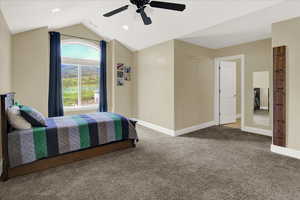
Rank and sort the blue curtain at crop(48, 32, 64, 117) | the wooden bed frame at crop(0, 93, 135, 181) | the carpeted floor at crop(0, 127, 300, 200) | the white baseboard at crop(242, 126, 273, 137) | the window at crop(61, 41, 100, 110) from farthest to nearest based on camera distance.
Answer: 1. the window at crop(61, 41, 100, 110)
2. the blue curtain at crop(48, 32, 64, 117)
3. the white baseboard at crop(242, 126, 273, 137)
4. the wooden bed frame at crop(0, 93, 135, 181)
5. the carpeted floor at crop(0, 127, 300, 200)

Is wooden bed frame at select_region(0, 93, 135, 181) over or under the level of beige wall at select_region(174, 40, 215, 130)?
under

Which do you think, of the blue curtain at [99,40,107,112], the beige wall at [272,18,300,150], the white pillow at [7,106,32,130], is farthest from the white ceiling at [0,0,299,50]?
the white pillow at [7,106,32,130]

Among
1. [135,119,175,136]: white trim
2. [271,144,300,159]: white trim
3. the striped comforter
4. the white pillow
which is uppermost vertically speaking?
the white pillow

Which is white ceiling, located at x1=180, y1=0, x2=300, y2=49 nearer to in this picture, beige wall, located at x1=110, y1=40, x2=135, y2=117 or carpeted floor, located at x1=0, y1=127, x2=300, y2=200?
beige wall, located at x1=110, y1=40, x2=135, y2=117

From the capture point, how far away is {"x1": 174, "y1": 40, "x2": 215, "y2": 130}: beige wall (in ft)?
14.0

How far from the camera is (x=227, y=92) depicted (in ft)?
18.1

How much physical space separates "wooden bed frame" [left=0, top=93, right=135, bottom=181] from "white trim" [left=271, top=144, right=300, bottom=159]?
2718mm

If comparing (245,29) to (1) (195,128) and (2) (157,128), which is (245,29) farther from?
(2) (157,128)

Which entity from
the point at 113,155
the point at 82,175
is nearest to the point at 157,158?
the point at 113,155

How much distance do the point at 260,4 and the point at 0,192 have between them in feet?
14.4

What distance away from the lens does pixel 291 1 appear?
2346 mm

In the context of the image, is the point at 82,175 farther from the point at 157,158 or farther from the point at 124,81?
the point at 124,81

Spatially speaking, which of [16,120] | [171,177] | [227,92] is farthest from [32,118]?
[227,92]

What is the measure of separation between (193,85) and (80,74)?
3.48 m
